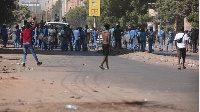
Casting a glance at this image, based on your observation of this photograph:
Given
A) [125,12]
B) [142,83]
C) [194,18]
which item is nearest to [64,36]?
[194,18]

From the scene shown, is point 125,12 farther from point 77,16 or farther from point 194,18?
point 77,16

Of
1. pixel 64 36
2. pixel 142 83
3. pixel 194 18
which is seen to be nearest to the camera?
pixel 142 83

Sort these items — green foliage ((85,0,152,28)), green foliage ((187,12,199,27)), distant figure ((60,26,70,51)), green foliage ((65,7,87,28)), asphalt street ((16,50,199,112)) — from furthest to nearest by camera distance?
green foliage ((65,7,87,28)) < green foliage ((85,0,152,28)) < green foliage ((187,12,199,27)) < distant figure ((60,26,70,51)) < asphalt street ((16,50,199,112))

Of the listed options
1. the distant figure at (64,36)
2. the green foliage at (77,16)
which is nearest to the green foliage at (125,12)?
the distant figure at (64,36)

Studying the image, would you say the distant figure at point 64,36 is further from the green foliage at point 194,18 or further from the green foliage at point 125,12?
the green foliage at point 125,12

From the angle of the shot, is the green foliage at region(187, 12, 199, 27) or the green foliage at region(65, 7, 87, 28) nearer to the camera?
the green foliage at region(187, 12, 199, 27)

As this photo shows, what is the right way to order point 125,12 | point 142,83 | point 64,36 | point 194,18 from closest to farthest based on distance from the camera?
point 142,83 < point 64,36 < point 194,18 < point 125,12

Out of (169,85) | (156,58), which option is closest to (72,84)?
(169,85)

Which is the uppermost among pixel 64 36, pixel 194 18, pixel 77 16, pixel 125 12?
pixel 77 16

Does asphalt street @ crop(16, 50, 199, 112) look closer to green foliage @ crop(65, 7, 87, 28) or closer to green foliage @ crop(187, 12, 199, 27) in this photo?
green foliage @ crop(187, 12, 199, 27)

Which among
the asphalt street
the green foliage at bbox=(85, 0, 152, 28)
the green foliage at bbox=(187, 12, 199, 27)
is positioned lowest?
the asphalt street

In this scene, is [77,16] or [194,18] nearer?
[194,18]

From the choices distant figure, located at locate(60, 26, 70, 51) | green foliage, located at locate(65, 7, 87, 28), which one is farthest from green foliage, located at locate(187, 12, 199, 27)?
green foliage, located at locate(65, 7, 87, 28)

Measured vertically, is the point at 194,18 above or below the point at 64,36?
above
